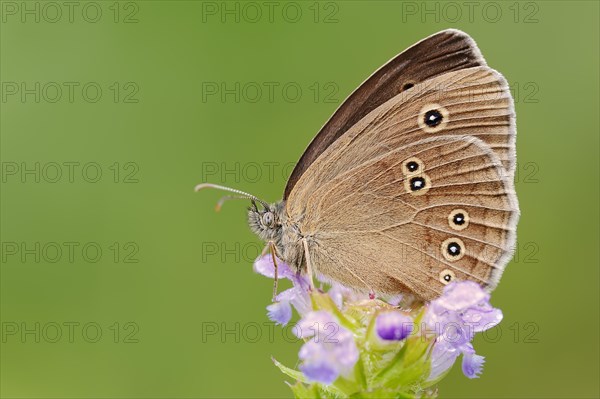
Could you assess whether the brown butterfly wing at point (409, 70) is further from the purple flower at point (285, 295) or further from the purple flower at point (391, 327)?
the purple flower at point (391, 327)

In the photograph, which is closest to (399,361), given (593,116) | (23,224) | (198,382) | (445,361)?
(445,361)

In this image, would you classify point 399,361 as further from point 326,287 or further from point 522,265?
point 522,265

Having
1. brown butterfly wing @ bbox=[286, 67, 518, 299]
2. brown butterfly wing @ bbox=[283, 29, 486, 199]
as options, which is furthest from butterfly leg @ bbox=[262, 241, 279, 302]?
brown butterfly wing @ bbox=[283, 29, 486, 199]

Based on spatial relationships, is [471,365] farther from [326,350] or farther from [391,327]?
[326,350]

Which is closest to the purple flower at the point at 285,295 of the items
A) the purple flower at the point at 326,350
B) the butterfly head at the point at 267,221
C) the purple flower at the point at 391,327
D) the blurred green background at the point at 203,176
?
the butterfly head at the point at 267,221

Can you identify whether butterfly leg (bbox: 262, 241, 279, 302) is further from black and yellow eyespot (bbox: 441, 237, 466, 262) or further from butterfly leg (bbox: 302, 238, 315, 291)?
black and yellow eyespot (bbox: 441, 237, 466, 262)

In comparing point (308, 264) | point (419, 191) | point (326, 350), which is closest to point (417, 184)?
point (419, 191)
